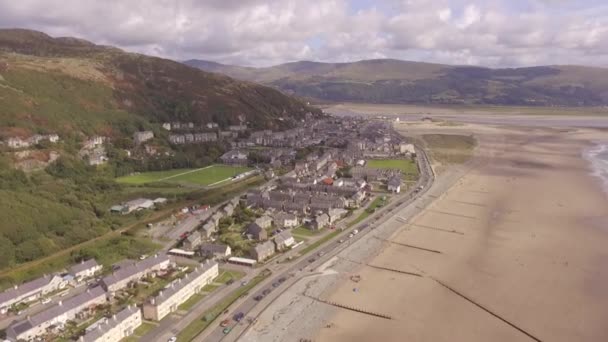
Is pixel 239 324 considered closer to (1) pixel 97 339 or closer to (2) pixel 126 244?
(1) pixel 97 339

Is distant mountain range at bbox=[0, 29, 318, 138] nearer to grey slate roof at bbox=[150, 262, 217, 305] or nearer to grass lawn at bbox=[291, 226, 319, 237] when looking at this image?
grass lawn at bbox=[291, 226, 319, 237]

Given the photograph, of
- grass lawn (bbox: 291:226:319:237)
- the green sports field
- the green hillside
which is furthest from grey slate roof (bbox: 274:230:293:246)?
the green sports field

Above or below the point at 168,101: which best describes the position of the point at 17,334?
below

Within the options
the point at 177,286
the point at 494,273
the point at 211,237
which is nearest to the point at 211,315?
the point at 177,286

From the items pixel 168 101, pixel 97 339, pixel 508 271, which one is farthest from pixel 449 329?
pixel 168 101

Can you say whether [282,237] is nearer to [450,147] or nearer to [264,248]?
[264,248]
